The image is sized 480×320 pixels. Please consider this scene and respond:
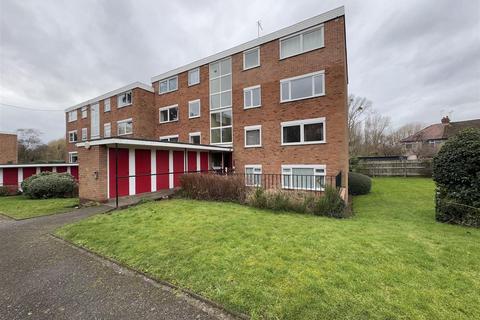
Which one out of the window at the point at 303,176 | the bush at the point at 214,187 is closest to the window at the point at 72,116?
the bush at the point at 214,187

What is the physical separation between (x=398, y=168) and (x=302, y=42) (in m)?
17.5

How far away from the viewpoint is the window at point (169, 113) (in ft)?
64.0

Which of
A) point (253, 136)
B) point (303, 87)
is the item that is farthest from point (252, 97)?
point (303, 87)

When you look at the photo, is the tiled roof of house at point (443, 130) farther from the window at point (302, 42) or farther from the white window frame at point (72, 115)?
the white window frame at point (72, 115)

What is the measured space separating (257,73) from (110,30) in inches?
362

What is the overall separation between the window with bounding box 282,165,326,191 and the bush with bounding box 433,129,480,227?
5306 mm

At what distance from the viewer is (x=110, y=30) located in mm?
12570

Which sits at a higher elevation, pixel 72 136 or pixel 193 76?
pixel 193 76

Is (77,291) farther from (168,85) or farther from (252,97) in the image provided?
(168,85)

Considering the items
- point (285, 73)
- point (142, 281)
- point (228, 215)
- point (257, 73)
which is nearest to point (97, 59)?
point (257, 73)

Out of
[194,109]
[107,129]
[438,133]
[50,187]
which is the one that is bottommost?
[50,187]

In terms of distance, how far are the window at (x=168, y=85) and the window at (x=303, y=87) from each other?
10.5 meters

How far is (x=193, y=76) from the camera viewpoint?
60.4 feet

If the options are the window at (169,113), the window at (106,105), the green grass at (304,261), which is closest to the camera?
the green grass at (304,261)
